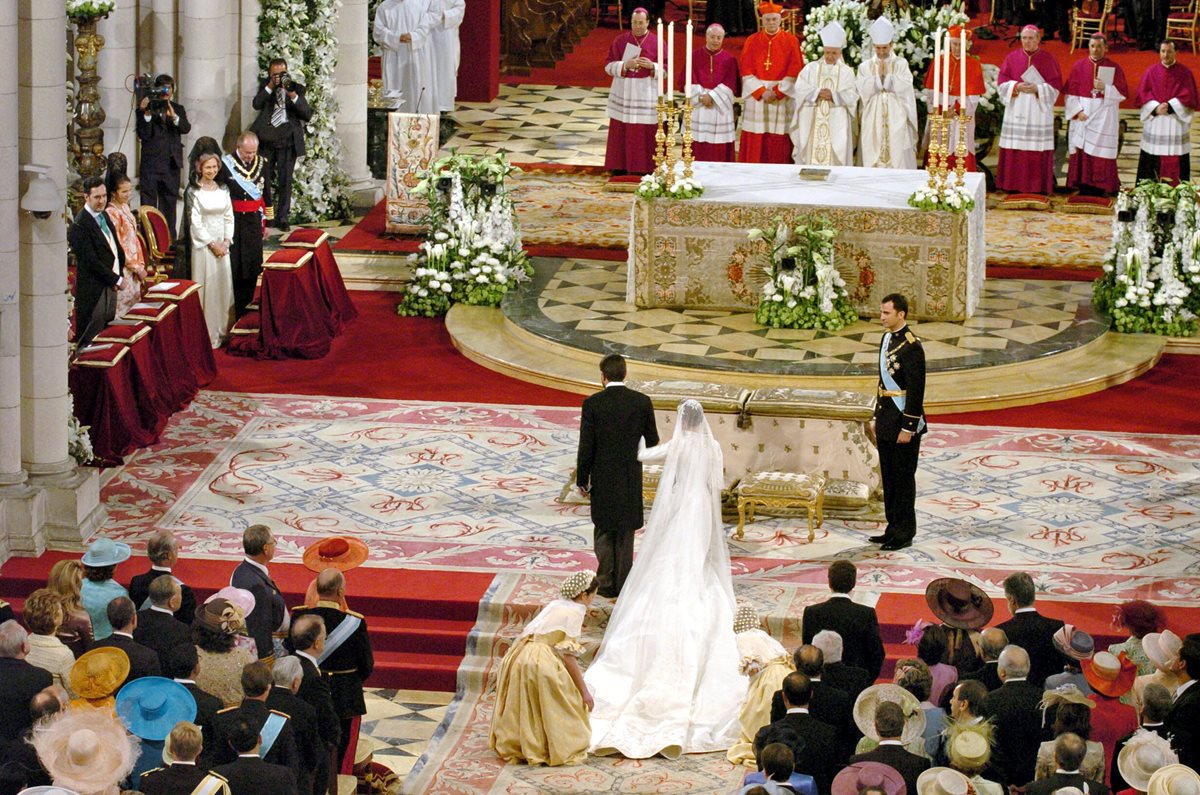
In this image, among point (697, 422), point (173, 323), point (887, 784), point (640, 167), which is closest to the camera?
point (887, 784)

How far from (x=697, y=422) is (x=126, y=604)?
127 inches

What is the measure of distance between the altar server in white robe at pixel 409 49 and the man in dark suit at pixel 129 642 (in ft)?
48.6

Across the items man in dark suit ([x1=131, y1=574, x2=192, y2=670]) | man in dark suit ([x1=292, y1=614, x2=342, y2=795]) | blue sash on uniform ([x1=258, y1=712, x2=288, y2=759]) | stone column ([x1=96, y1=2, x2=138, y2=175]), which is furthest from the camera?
stone column ([x1=96, y1=2, x2=138, y2=175])

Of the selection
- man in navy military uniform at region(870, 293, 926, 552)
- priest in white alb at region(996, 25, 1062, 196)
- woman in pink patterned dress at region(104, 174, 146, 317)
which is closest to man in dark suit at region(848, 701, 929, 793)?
man in navy military uniform at region(870, 293, 926, 552)

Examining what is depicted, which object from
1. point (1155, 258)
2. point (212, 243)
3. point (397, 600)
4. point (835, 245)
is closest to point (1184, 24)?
point (1155, 258)

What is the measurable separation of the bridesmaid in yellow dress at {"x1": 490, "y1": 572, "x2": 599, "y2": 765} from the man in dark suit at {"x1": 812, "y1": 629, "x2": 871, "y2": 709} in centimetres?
149

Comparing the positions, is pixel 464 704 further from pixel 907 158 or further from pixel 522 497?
pixel 907 158

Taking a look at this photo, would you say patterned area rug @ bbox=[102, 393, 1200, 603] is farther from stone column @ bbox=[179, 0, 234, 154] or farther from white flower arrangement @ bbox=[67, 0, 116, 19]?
stone column @ bbox=[179, 0, 234, 154]

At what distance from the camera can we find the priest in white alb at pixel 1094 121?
2016 cm

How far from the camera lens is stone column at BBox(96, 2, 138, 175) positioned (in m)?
16.2

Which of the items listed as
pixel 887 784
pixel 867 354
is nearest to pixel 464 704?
pixel 887 784

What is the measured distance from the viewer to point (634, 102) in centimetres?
2084

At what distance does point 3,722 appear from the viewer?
7738 mm

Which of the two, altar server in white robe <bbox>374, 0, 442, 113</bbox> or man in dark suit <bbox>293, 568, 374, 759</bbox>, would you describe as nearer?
man in dark suit <bbox>293, 568, 374, 759</bbox>
